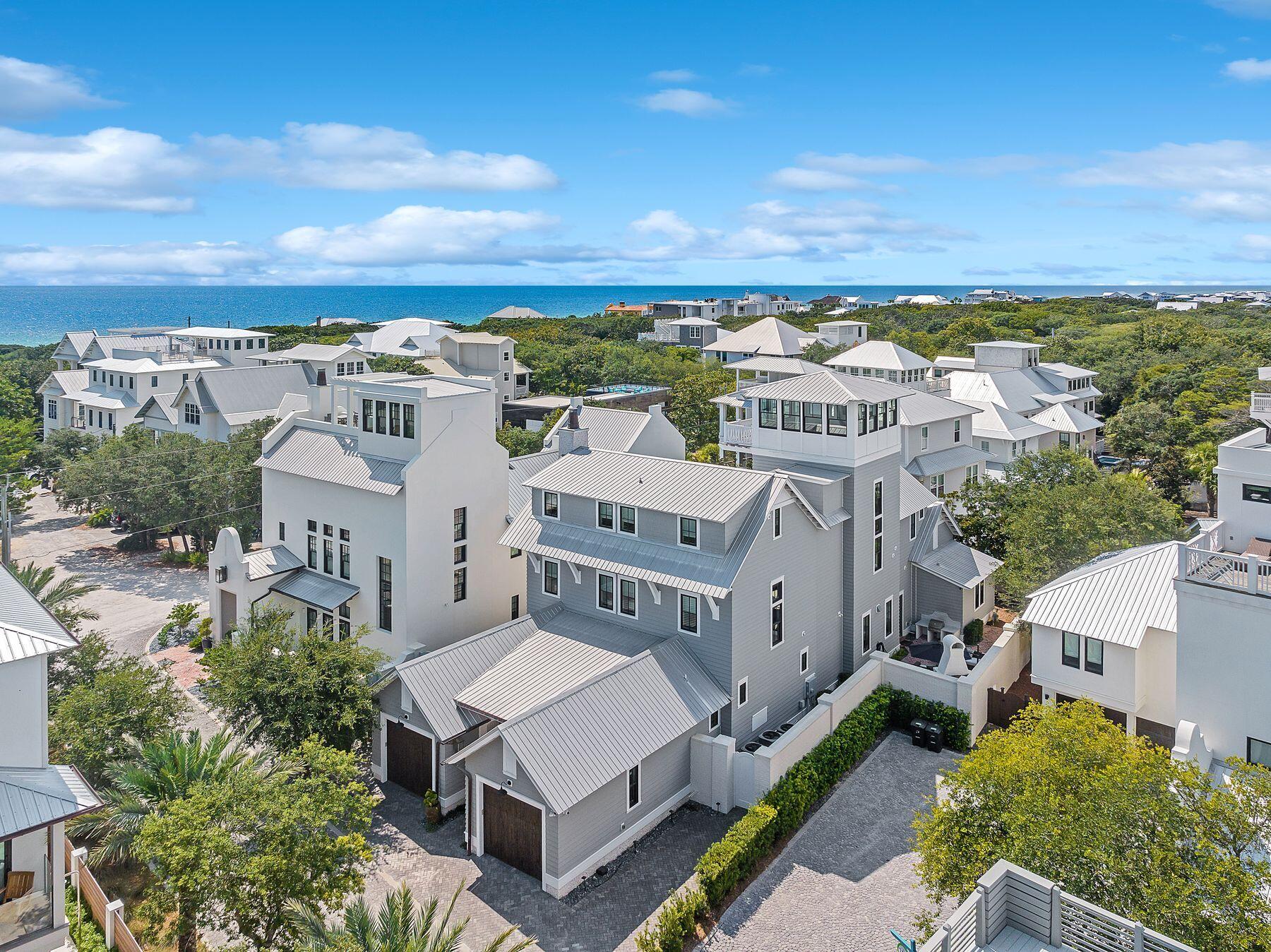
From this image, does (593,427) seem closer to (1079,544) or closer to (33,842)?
(1079,544)

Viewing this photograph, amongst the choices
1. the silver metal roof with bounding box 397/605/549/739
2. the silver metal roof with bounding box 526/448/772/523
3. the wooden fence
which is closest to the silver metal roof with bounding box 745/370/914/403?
the silver metal roof with bounding box 526/448/772/523

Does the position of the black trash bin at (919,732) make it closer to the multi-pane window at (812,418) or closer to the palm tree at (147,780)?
the multi-pane window at (812,418)

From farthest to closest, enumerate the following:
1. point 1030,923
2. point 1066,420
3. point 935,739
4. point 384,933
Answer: point 1066,420 < point 935,739 < point 384,933 < point 1030,923

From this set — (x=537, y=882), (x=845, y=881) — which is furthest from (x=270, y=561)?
(x=845, y=881)

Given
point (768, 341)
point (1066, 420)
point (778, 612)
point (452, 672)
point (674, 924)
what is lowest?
point (674, 924)

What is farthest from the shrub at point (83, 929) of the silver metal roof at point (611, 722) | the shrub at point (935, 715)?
the shrub at point (935, 715)

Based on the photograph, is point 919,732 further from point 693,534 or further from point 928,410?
point 928,410
